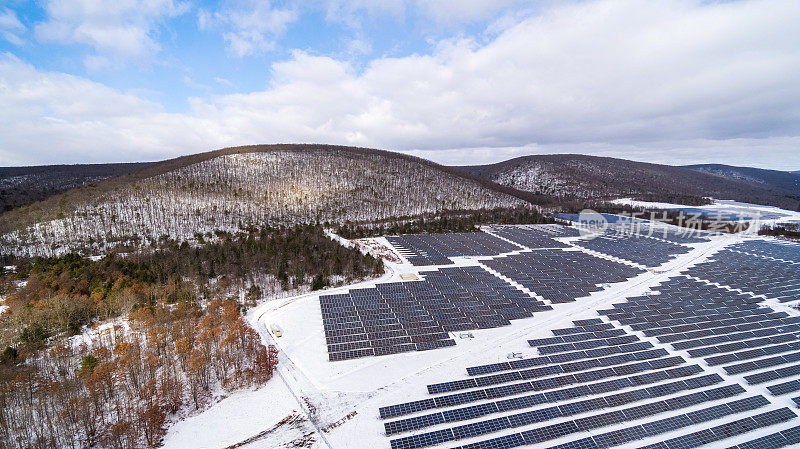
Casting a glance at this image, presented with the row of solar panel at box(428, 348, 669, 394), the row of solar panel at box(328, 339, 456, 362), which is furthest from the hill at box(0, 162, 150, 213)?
the row of solar panel at box(428, 348, 669, 394)

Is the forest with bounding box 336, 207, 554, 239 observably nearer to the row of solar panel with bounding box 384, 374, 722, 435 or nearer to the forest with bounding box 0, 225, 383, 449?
the forest with bounding box 0, 225, 383, 449

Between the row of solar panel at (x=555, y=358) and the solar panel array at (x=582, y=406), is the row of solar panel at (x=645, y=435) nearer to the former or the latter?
the solar panel array at (x=582, y=406)

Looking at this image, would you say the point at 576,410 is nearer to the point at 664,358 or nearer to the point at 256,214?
the point at 664,358

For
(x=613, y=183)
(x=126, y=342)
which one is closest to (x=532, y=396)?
(x=126, y=342)

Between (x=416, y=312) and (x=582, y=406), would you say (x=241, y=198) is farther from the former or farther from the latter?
(x=582, y=406)

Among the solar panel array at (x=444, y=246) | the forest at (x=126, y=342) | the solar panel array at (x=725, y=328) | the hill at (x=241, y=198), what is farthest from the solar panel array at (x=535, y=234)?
the hill at (x=241, y=198)
